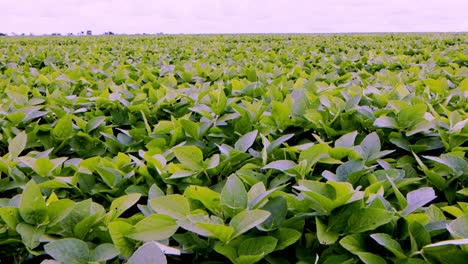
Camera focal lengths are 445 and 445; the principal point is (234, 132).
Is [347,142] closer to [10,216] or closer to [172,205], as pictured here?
[172,205]

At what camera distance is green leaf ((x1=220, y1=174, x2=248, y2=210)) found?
50.7 inches

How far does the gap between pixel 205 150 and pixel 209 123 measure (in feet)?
0.51

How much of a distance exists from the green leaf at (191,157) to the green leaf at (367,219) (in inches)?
24.1

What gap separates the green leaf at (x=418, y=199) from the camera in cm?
126

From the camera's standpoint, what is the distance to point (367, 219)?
121 centimetres

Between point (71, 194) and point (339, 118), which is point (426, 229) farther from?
point (71, 194)

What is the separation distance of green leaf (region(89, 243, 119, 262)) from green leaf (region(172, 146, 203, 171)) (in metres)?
0.47

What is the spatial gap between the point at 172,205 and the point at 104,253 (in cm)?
22

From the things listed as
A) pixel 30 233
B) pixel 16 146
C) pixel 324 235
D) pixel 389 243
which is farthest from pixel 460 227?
pixel 16 146

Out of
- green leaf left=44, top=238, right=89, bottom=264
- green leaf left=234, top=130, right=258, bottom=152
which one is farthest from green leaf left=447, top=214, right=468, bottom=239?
green leaf left=44, top=238, right=89, bottom=264

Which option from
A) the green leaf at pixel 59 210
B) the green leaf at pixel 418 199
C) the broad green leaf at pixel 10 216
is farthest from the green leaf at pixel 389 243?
the broad green leaf at pixel 10 216

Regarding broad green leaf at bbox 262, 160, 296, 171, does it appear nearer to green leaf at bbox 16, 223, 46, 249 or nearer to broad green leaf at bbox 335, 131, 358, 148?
broad green leaf at bbox 335, 131, 358, 148

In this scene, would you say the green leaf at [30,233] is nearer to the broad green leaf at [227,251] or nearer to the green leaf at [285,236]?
the broad green leaf at [227,251]

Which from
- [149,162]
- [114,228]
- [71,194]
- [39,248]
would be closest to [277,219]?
[114,228]
